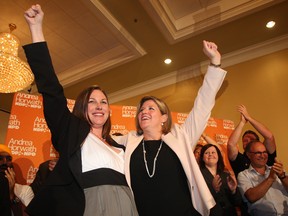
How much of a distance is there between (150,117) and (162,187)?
519 mm

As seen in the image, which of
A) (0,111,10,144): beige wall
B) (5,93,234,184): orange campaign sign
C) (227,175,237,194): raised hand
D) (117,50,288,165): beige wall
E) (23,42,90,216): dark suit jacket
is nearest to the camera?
(23,42,90,216): dark suit jacket

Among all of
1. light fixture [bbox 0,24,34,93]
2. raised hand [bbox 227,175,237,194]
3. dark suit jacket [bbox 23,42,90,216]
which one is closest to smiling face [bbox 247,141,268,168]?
raised hand [bbox 227,175,237,194]

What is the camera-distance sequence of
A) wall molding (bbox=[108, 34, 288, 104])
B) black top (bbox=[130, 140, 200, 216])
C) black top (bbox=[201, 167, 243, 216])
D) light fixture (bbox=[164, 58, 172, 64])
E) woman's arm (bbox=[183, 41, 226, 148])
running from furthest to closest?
light fixture (bbox=[164, 58, 172, 64]) < wall molding (bbox=[108, 34, 288, 104]) < black top (bbox=[201, 167, 243, 216]) < woman's arm (bbox=[183, 41, 226, 148]) < black top (bbox=[130, 140, 200, 216])

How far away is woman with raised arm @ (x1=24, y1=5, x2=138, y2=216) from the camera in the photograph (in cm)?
110

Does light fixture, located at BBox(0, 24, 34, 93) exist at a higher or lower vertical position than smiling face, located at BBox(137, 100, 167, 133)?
higher

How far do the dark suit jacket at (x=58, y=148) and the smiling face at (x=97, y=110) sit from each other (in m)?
0.22

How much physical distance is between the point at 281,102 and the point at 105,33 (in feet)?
10.7

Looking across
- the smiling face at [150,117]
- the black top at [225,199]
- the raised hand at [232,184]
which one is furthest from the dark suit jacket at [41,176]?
the raised hand at [232,184]

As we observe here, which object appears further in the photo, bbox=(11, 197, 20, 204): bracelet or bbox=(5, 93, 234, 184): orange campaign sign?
bbox=(5, 93, 234, 184): orange campaign sign

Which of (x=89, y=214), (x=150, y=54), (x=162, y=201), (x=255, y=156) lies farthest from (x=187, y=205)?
(x=150, y=54)

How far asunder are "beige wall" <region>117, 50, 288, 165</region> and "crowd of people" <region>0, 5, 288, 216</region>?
2.18 metres

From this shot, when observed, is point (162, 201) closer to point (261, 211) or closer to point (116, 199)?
point (116, 199)

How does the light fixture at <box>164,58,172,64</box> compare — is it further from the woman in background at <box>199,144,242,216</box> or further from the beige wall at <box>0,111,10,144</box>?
the beige wall at <box>0,111,10,144</box>

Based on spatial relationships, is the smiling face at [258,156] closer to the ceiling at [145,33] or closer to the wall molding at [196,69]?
the ceiling at [145,33]
